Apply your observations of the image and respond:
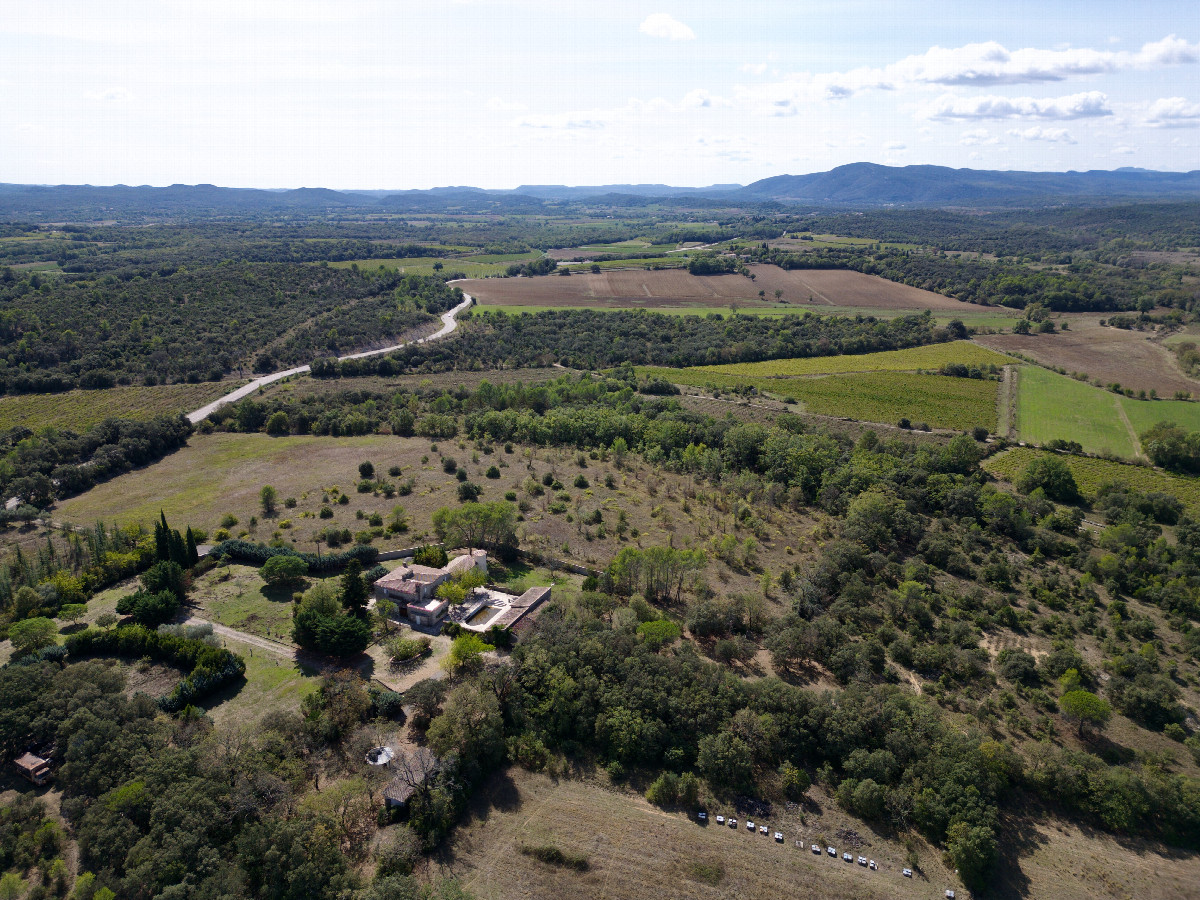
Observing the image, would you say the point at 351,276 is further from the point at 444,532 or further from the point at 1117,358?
the point at 1117,358

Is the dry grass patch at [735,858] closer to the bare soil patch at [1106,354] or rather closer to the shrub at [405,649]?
the shrub at [405,649]

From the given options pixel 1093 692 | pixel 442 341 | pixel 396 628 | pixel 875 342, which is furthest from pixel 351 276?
pixel 1093 692

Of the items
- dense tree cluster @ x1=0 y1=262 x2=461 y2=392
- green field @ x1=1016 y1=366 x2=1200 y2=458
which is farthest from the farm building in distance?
dense tree cluster @ x1=0 y1=262 x2=461 y2=392

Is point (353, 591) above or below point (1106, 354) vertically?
below

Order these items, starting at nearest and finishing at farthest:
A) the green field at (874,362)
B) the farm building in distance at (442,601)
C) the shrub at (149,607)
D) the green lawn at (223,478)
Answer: the shrub at (149,607)
the farm building in distance at (442,601)
the green lawn at (223,478)
the green field at (874,362)

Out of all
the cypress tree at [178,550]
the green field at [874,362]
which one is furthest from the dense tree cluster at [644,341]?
the cypress tree at [178,550]

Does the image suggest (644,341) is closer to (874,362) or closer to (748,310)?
(748,310)

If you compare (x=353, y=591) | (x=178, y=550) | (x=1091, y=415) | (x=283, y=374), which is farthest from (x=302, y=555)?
(x=1091, y=415)
